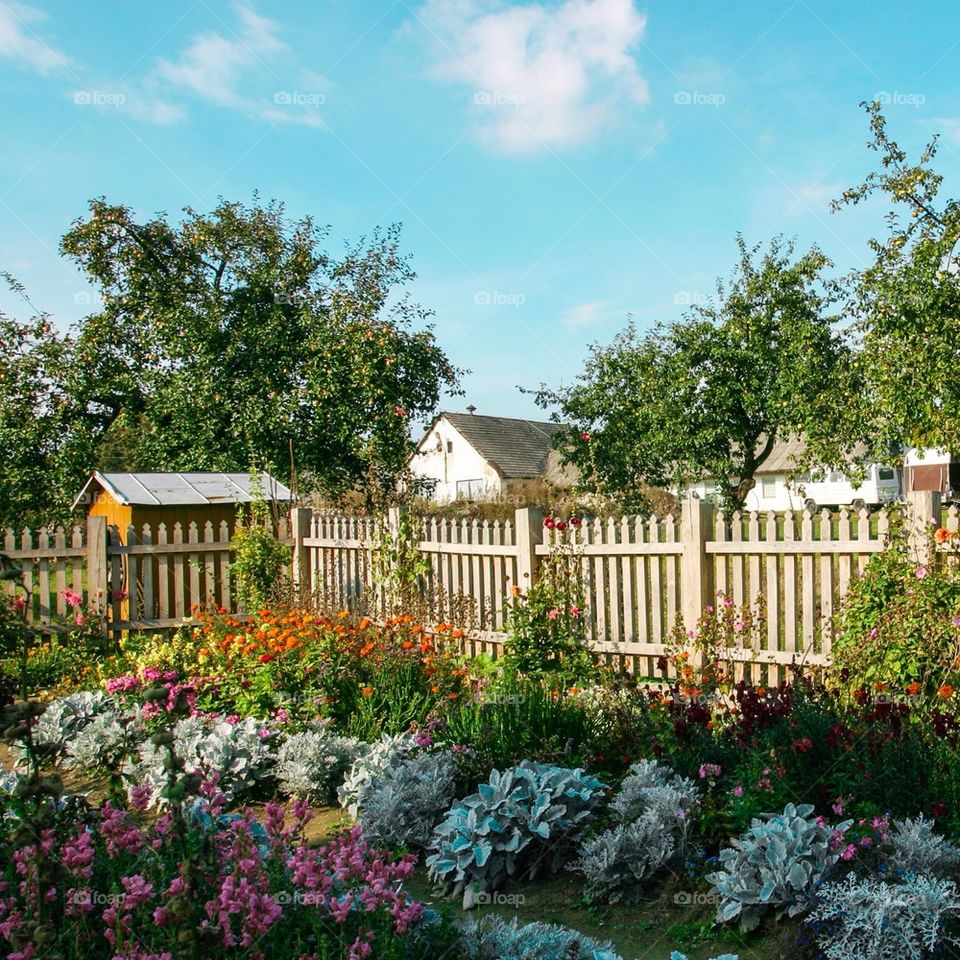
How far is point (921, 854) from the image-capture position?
3055mm

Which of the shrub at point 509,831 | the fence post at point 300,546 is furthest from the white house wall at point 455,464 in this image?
the shrub at point 509,831

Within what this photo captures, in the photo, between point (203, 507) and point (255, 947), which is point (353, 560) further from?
point (255, 947)

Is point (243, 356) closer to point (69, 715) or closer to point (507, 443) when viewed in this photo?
point (69, 715)

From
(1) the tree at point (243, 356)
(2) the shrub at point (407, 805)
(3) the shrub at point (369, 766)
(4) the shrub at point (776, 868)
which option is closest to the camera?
(4) the shrub at point (776, 868)

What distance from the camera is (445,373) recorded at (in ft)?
59.4

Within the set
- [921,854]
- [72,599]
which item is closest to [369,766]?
[921,854]

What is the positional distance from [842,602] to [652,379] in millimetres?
15129

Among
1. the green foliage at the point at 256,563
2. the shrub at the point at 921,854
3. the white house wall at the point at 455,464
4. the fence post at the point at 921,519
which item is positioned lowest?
the shrub at the point at 921,854

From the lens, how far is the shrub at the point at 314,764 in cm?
470

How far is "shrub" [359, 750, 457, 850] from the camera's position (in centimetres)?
401

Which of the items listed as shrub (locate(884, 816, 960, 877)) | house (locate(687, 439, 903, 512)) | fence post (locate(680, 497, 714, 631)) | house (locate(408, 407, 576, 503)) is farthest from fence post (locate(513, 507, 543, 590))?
house (locate(408, 407, 576, 503))

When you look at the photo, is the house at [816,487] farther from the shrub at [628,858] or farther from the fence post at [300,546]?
the shrub at [628,858]

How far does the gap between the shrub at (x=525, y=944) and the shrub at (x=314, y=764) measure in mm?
2068

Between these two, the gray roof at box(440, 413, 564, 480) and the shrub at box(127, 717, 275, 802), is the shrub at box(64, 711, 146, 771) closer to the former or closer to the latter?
the shrub at box(127, 717, 275, 802)
